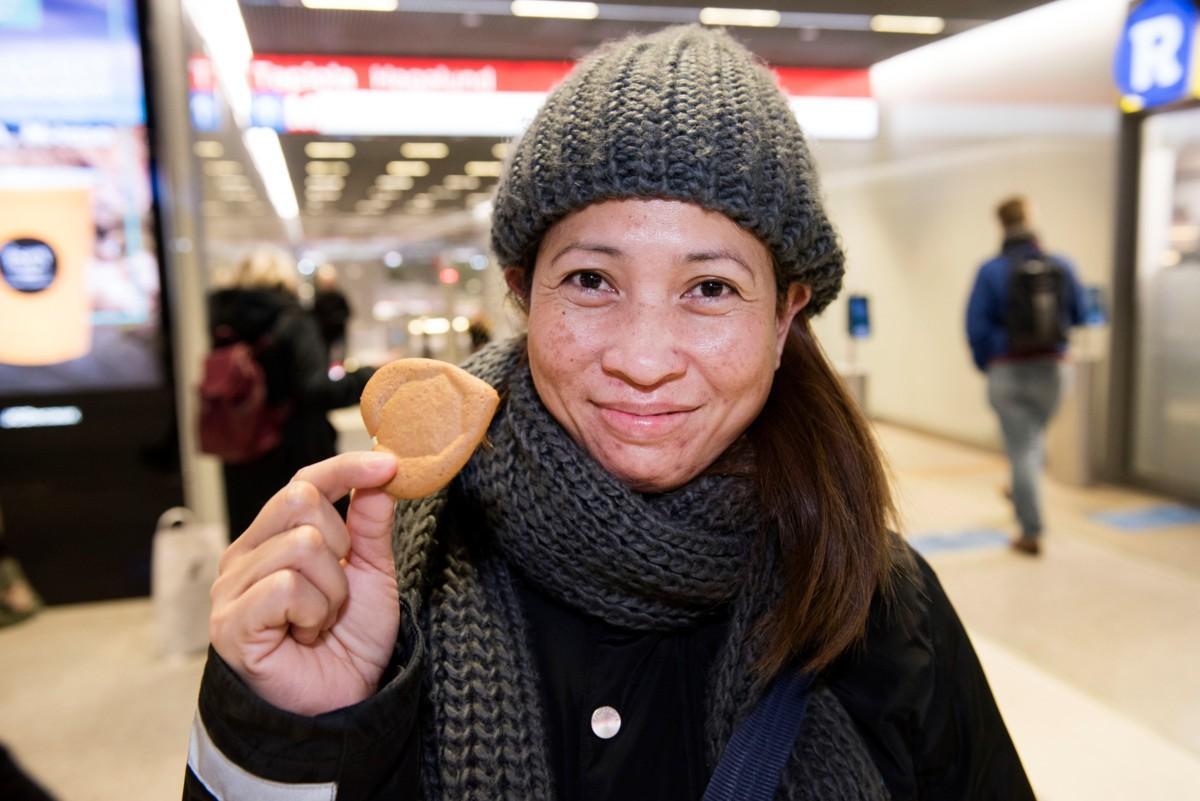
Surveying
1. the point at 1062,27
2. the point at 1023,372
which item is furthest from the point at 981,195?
the point at 1023,372

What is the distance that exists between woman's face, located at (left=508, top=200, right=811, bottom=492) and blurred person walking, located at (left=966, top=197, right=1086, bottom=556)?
4.76 meters

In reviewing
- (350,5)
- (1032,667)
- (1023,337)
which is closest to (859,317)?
(1023,337)

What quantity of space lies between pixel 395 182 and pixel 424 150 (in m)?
3.81

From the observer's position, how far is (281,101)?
17.4ft

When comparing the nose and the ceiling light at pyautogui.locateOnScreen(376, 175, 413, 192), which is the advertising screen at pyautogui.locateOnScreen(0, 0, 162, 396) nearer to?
the nose

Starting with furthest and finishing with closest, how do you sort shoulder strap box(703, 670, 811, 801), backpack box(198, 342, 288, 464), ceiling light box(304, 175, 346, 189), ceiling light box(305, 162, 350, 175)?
ceiling light box(304, 175, 346, 189), ceiling light box(305, 162, 350, 175), backpack box(198, 342, 288, 464), shoulder strap box(703, 670, 811, 801)

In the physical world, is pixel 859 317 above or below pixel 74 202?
below

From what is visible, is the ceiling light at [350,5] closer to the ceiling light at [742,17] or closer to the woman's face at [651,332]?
the ceiling light at [742,17]

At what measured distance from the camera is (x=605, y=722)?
3.65 ft

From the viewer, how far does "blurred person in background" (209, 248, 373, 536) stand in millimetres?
4062

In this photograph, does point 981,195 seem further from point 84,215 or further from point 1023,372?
point 84,215

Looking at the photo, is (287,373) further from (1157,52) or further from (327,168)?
(327,168)

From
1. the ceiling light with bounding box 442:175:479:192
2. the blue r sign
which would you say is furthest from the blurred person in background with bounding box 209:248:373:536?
the ceiling light with bounding box 442:175:479:192

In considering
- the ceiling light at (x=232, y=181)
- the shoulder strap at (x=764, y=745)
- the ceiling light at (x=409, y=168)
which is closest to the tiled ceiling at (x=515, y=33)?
the ceiling light at (x=409, y=168)
